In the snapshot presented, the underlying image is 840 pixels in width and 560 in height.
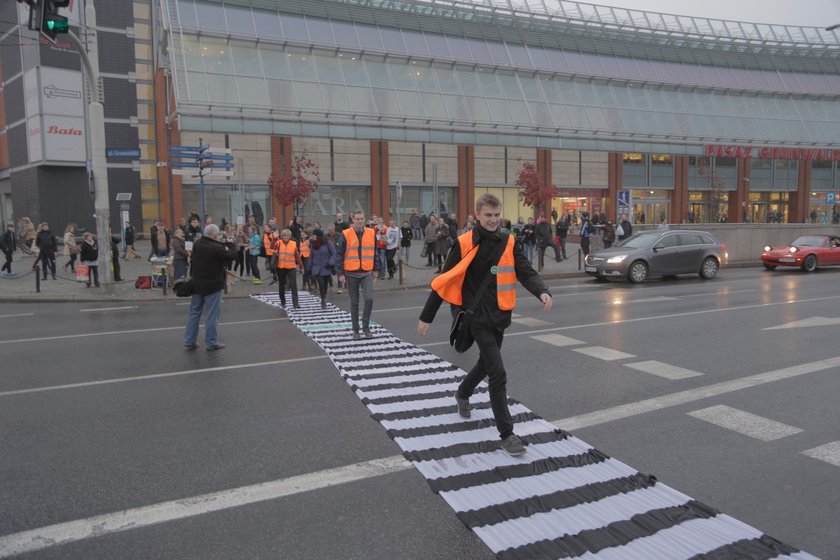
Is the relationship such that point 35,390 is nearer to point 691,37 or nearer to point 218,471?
point 218,471

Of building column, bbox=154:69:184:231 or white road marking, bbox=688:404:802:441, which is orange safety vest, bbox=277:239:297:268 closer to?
white road marking, bbox=688:404:802:441

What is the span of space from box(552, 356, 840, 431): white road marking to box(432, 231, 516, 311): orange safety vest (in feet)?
4.65

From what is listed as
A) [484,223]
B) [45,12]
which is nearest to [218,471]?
[484,223]

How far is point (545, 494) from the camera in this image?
4.15 meters

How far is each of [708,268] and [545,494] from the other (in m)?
17.0

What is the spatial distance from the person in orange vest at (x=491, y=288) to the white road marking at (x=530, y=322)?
560 centimetres

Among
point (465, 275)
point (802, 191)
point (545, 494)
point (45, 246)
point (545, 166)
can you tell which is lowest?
point (545, 494)

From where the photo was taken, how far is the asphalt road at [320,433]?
3.68m

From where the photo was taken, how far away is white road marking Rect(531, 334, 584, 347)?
899 centimetres

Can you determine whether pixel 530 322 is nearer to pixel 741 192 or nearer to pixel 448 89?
pixel 448 89

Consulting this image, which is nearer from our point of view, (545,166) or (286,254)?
(286,254)

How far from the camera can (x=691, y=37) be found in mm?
46375

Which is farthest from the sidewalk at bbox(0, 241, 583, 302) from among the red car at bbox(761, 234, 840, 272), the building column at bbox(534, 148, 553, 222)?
the building column at bbox(534, 148, 553, 222)

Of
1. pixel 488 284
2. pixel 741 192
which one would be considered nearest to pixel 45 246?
pixel 488 284
